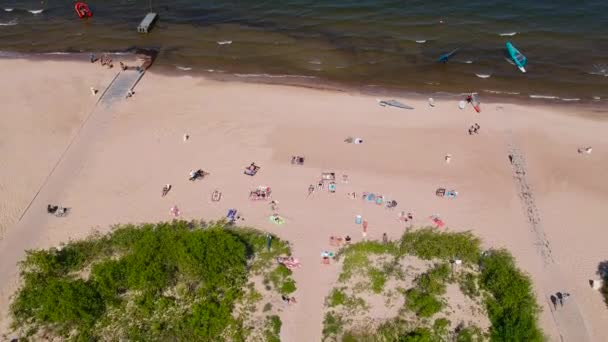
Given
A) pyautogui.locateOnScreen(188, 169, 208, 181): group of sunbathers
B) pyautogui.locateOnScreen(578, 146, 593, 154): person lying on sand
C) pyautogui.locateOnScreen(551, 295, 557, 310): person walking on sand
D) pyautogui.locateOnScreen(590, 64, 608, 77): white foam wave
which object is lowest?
pyautogui.locateOnScreen(551, 295, 557, 310): person walking on sand

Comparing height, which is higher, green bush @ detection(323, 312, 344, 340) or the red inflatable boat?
the red inflatable boat

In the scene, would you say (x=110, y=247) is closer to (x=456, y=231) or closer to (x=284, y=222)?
(x=284, y=222)

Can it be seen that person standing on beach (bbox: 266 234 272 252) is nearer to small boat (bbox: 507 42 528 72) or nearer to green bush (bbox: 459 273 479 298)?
green bush (bbox: 459 273 479 298)

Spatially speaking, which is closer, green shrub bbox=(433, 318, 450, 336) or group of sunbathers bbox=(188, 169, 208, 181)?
green shrub bbox=(433, 318, 450, 336)

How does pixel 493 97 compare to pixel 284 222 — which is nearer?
pixel 284 222

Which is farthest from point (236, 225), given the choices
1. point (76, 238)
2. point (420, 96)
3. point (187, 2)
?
point (187, 2)

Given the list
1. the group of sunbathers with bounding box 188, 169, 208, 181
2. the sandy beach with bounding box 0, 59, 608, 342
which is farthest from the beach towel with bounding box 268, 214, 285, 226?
the group of sunbathers with bounding box 188, 169, 208, 181

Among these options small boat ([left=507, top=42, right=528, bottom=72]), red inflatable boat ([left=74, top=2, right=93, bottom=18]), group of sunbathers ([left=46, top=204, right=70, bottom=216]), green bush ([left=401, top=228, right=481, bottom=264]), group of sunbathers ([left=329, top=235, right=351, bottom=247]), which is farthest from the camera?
red inflatable boat ([left=74, top=2, right=93, bottom=18])
